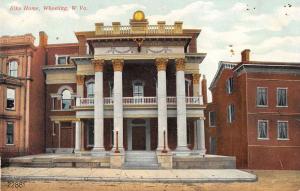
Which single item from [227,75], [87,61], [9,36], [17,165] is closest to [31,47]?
[9,36]

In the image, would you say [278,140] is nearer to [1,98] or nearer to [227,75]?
[227,75]

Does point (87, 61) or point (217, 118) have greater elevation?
point (87, 61)

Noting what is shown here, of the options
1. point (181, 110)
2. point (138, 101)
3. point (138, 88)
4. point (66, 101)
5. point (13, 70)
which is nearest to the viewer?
point (181, 110)

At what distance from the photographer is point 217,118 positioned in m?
41.1

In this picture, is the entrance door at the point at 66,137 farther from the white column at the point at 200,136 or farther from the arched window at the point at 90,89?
the white column at the point at 200,136

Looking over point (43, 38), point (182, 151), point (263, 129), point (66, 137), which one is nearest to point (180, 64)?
point (182, 151)

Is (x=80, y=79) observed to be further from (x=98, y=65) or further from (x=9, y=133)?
(x=9, y=133)

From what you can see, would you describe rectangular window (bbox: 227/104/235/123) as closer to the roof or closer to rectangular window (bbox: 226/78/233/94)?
rectangular window (bbox: 226/78/233/94)

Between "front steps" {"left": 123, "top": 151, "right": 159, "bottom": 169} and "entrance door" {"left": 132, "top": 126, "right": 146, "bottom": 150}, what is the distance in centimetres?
281

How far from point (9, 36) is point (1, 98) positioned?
6.25 m

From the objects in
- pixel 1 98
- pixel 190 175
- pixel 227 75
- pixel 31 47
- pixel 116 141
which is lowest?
pixel 190 175

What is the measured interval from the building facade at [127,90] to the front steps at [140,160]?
0.99 meters

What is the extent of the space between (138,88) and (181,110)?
550 centimetres

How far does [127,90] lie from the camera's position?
34.4m
